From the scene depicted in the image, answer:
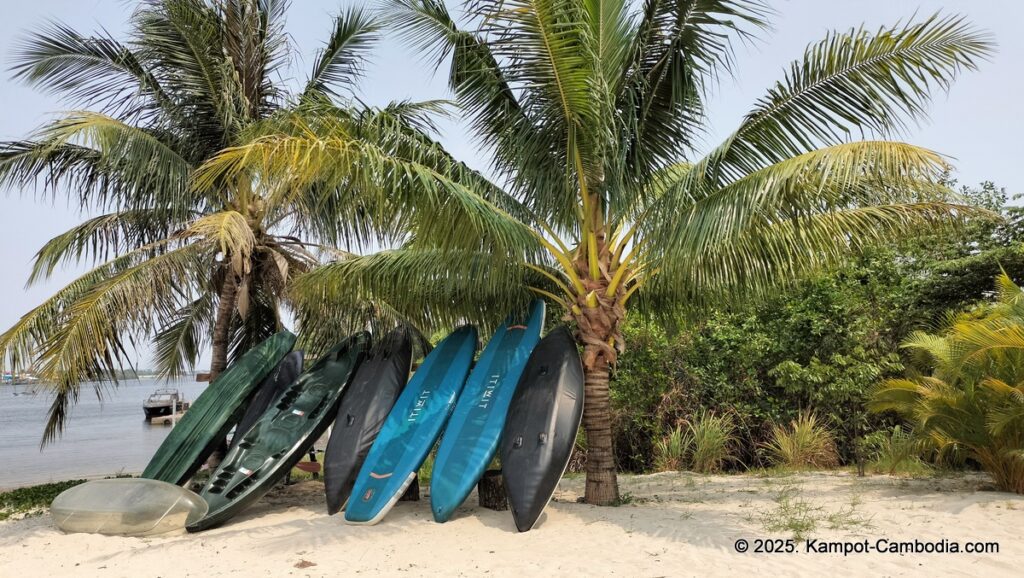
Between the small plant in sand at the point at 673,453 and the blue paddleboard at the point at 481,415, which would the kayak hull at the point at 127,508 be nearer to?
the blue paddleboard at the point at 481,415

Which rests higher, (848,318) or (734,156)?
(734,156)

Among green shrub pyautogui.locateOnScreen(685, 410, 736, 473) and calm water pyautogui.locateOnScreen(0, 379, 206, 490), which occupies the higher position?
green shrub pyautogui.locateOnScreen(685, 410, 736, 473)

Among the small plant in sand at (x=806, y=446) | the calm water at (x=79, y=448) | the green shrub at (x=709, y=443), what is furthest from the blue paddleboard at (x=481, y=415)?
the small plant in sand at (x=806, y=446)

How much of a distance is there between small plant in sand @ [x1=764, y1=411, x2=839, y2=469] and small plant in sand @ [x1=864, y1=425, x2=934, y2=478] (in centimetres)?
54

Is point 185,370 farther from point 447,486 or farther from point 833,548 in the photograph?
point 833,548

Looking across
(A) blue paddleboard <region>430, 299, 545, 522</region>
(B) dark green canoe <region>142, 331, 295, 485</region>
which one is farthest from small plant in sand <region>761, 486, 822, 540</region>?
(B) dark green canoe <region>142, 331, 295, 485</region>

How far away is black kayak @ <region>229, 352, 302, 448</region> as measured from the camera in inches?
323

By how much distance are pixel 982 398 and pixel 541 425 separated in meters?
4.03

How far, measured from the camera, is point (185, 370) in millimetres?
11641

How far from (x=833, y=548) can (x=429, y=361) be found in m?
4.50

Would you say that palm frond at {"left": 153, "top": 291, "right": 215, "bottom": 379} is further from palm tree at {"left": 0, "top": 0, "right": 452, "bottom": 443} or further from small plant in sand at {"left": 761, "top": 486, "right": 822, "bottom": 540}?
small plant in sand at {"left": 761, "top": 486, "right": 822, "bottom": 540}

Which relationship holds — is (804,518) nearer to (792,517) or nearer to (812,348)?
(792,517)

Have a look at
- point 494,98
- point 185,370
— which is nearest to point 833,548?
point 494,98

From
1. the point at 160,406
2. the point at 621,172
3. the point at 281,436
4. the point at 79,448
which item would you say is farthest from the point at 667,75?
the point at 160,406
